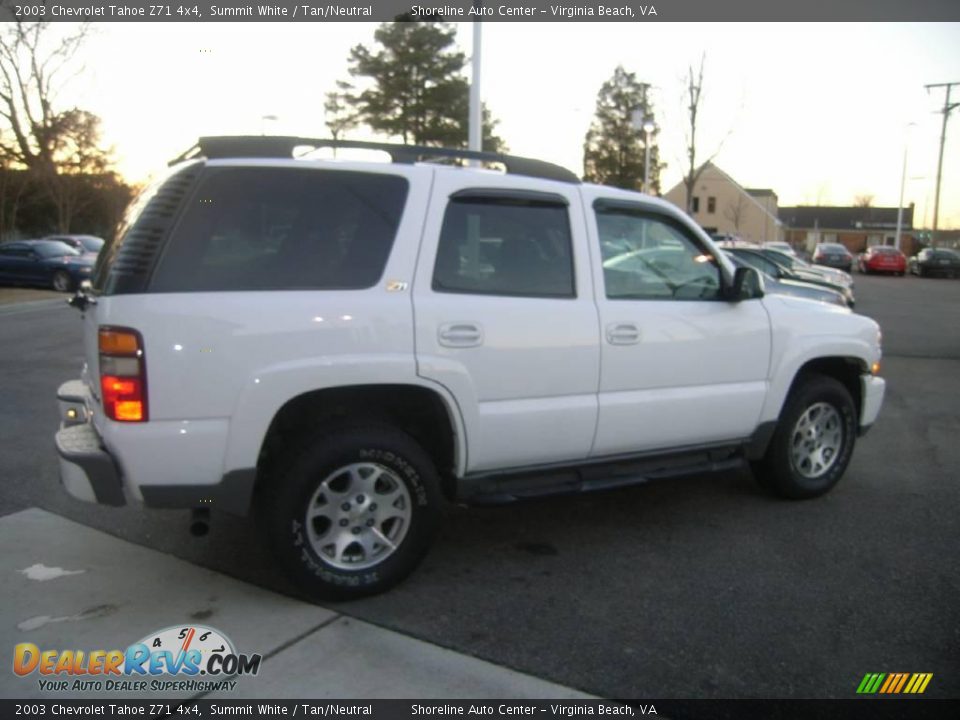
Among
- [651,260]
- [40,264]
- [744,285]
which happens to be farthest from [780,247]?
[651,260]

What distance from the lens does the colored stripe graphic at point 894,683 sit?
309cm

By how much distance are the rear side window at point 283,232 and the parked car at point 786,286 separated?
804cm

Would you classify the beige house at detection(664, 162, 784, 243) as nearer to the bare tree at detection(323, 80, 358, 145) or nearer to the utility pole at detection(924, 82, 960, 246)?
the utility pole at detection(924, 82, 960, 246)

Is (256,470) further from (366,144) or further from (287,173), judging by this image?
(366,144)

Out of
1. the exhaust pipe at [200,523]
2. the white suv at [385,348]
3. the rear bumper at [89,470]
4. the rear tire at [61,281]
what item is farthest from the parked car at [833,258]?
the rear bumper at [89,470]

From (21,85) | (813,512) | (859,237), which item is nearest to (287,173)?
(813,512)

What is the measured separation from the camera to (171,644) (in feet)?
10.9

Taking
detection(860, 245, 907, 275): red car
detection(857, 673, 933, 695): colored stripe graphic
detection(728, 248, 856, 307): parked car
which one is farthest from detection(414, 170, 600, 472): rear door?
detection(860, 245, 907, 275): red car

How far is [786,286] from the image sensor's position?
12648 millimetres

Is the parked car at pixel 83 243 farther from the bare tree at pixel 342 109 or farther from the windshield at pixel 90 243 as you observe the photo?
the bare tree at pixel 342 109

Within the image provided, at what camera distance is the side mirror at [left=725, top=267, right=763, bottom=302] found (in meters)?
4.62

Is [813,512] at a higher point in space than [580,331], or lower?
lower

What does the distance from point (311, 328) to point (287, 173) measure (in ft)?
2.37

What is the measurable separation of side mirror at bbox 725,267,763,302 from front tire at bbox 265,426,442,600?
207 centimetres
